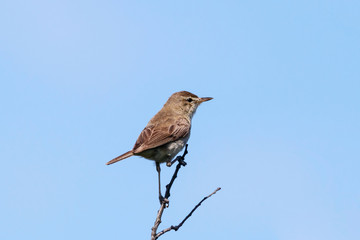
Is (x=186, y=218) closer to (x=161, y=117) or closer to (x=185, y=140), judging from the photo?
(x=185, y=140)

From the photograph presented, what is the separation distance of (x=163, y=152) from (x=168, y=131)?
50cm

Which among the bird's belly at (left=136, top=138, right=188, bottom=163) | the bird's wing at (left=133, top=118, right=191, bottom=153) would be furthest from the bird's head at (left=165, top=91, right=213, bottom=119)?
the bird's belly at (left=136, top=138, right=188, bottom=163)

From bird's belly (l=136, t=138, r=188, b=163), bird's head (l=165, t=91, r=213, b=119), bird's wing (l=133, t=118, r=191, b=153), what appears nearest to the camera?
bird's wing (l=133, t=118, r=191, b=153)

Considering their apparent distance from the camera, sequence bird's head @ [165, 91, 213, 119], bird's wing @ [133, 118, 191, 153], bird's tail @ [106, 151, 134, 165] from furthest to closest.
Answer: bird's head @ [165, 91, 213, 119], bird's wing @ [133, 118, 191, 153], bird's tail @ [106, 151, 134, 165]

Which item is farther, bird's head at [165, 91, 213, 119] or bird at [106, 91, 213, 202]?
bird's head at [165, 91, 213, 119]

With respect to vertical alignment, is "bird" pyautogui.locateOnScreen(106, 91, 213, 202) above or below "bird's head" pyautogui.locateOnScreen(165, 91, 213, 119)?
below

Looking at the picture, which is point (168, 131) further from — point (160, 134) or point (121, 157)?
point (121, 157)

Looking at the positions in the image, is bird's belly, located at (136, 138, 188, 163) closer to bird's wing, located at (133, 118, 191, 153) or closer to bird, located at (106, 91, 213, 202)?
bird, located at (106, 91, 213, 202)

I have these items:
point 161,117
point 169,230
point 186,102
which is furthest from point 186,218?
point 186,102

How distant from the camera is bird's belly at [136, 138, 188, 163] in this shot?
8837mm

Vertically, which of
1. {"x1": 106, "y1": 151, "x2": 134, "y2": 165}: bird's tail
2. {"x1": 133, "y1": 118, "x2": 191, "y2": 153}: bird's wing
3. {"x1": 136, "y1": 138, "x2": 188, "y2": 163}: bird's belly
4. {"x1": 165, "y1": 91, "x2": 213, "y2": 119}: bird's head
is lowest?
{"x1": 106, "y1": 151, "x2": 134, "y2": 165}: bird's tail

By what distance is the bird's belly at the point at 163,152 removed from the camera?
8.84 meters

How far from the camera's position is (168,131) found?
30.4ft

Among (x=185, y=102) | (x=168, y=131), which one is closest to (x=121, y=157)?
(x=168, y=131)
